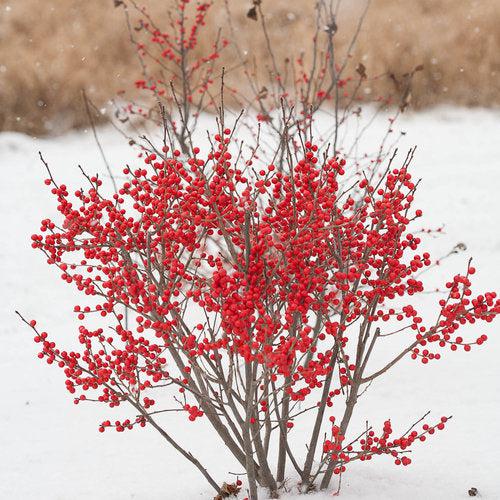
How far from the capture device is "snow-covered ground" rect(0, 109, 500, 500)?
4.17 m

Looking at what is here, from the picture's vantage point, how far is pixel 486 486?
3.91 m

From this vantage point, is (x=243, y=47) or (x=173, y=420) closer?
(x=173, y=420)

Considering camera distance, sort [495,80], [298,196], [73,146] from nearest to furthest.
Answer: [298,196], [73,146], [495,80]

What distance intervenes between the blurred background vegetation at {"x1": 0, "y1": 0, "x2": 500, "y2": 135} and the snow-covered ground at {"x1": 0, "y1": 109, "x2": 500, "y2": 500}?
7.21 feet

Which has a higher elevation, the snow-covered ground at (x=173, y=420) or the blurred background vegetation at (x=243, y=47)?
the blurred background vegetation at (x=243, y=47)

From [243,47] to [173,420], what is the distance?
8320 millimetres

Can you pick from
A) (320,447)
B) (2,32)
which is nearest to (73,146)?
(2,32)

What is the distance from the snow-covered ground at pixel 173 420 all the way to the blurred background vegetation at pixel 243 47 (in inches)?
86.5

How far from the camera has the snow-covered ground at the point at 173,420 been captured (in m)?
4.17

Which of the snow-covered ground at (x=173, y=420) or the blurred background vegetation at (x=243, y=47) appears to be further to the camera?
the blurred background vegetation at (x=243, y=47)

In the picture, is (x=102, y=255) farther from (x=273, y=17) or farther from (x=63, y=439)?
(x=273, y=17)

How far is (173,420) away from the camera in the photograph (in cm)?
531

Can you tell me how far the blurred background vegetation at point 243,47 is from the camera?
11.3 meters

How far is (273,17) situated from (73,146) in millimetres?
4873
